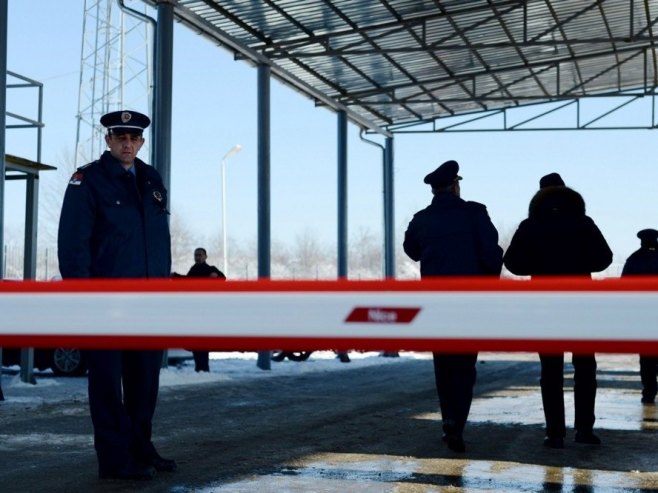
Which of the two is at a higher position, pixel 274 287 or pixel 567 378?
pixel 274 287

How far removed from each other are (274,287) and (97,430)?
3757 mm

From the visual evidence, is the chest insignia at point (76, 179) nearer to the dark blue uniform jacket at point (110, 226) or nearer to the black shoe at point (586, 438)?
the dark blue uniform jacket at point (110, 226)

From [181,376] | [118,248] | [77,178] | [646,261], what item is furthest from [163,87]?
[118,248]

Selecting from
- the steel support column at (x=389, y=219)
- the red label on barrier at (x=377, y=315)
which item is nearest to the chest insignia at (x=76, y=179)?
the red label on barrier at (x=377, y=315)

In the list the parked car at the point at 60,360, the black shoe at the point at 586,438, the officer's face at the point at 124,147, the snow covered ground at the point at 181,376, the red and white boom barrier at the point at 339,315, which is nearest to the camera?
the red and white boom barrier at the point at 339,315

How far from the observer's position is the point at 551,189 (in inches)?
298

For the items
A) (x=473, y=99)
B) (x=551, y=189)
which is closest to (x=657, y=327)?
(x=551, y=189)

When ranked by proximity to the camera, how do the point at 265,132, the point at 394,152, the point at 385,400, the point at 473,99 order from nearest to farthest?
the point at 385,400, the point at 265,132, the point at 473,99, the point at 394,152

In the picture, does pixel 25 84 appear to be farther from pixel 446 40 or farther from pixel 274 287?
pixel 274 287

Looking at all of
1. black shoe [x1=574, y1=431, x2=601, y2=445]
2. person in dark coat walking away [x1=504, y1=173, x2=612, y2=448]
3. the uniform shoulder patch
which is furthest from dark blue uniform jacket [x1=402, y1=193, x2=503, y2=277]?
the uniform shoulder patch

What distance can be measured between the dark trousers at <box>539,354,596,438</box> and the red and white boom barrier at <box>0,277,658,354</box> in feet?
17.8

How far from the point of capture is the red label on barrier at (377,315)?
194 centimetres

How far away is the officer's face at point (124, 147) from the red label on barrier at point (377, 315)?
3.88 metres

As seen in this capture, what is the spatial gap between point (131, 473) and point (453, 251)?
2699 mm
